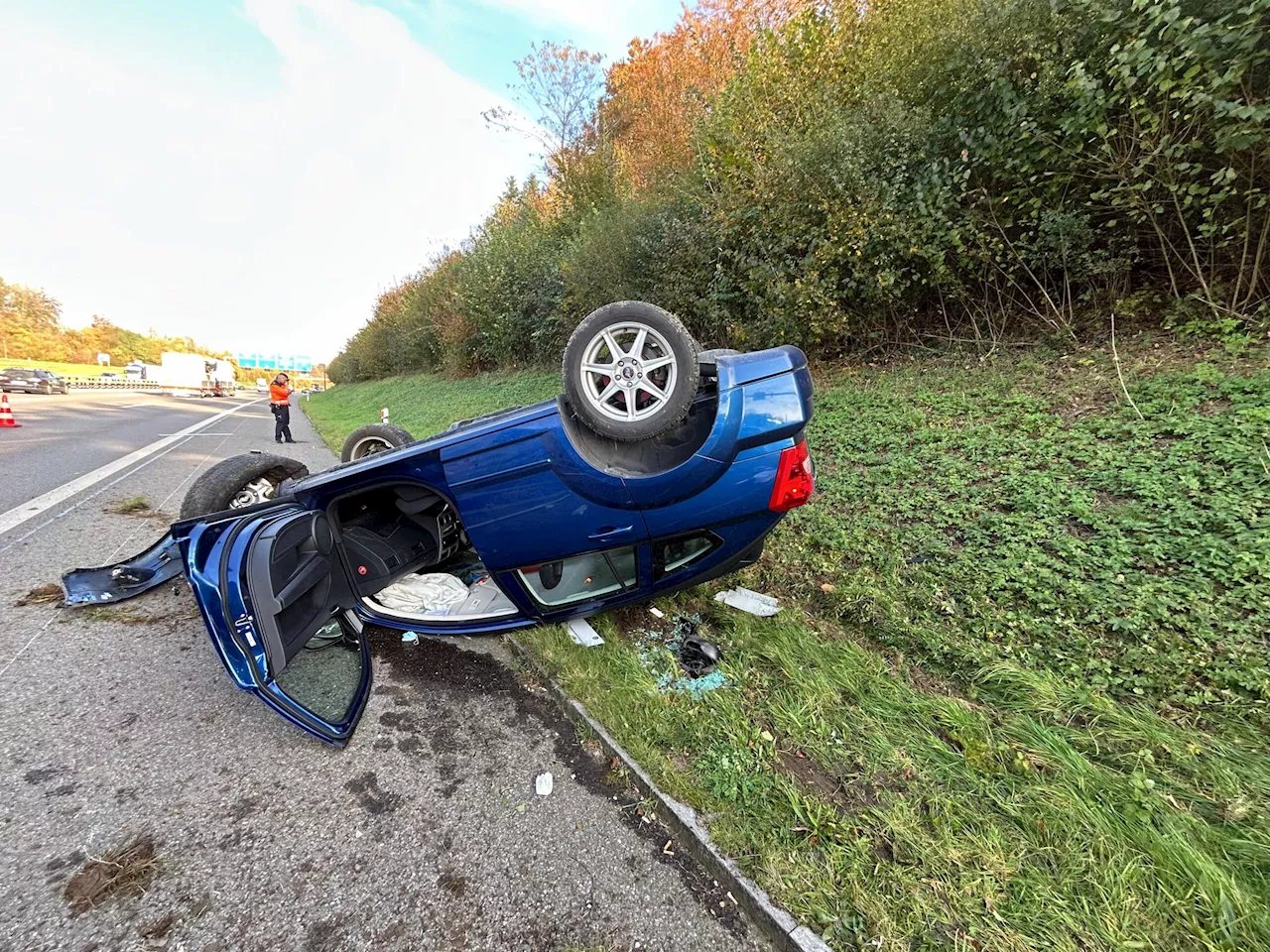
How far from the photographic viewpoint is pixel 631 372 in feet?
7.77

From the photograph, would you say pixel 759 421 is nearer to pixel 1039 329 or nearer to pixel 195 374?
pixel 1039 329

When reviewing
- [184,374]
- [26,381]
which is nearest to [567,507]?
[26,381]

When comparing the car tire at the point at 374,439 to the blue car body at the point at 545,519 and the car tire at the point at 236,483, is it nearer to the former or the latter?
the car tire at the point at 236,483

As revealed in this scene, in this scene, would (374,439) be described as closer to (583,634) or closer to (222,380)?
(583,634)

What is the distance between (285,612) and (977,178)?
624 cm

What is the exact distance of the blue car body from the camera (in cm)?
209

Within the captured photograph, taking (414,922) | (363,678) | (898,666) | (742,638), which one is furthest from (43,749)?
(898,666)

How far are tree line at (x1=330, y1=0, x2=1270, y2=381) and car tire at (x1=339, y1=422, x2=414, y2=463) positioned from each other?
4.25m

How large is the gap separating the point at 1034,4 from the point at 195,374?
55955 mm

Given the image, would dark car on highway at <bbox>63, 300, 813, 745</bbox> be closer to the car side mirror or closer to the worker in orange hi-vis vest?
the car side mirror

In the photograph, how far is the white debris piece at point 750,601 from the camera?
2.88m

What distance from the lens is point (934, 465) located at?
3.63 m

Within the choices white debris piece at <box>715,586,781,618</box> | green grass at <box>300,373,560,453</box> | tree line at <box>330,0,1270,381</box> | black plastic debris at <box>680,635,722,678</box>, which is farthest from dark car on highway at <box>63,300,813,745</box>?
green grass at <box>300,373,560,453</box>

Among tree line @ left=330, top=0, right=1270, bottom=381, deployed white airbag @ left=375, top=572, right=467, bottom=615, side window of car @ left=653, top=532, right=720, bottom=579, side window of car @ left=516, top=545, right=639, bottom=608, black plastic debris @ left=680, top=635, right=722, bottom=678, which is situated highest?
tree line @ left=330, top=0, right=1270, bottom=381
